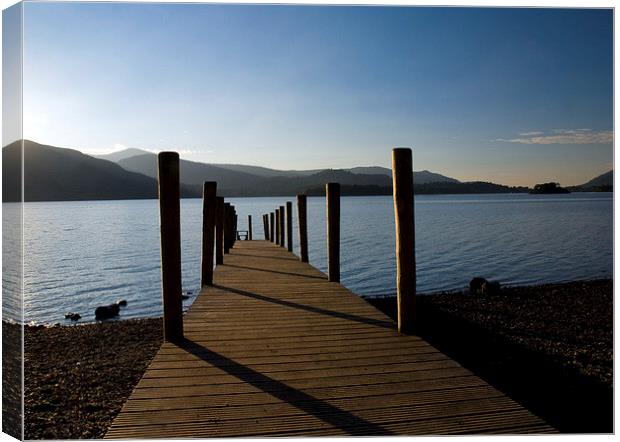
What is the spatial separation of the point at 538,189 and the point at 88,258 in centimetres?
2614

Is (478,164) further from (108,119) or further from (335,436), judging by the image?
(335,436)

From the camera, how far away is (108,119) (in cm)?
746

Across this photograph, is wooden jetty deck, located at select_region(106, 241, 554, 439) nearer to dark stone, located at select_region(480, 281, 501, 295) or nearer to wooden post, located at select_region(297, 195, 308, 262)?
wooden post, located at select_region(297, 195, 308, 262)

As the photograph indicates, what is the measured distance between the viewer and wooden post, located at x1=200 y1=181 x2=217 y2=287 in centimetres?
689

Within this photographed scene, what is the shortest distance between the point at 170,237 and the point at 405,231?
2.06 metres

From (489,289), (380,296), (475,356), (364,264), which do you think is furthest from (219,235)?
(364,264)

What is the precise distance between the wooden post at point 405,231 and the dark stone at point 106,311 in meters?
13.0

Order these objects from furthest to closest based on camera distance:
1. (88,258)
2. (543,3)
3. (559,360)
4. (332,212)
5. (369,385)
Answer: (88,258) < (559,360) < (332,212) < (543,3) < (369,385)

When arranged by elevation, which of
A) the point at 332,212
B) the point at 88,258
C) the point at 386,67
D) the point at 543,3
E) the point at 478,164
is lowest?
the point at 88,258

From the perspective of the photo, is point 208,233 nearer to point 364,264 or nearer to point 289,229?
point 289,229

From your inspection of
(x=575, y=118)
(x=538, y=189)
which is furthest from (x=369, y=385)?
(x=538, y=189)

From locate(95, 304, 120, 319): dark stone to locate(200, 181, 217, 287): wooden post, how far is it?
30.5 ft

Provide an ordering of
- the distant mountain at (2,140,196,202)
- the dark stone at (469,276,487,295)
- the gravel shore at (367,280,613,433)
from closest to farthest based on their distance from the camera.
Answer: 1. the gravel shore at (367,280,613,433)
2. the dark stone at (469,276,487,295)
3. the distant mountain at (2,140,196,202)

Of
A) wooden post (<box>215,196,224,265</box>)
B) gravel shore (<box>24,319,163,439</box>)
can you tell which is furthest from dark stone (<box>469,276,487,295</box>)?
gravel shore (<box>24,319,163,439</box>)
